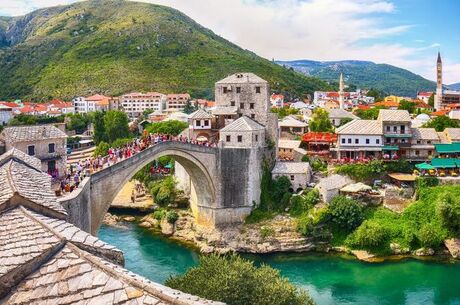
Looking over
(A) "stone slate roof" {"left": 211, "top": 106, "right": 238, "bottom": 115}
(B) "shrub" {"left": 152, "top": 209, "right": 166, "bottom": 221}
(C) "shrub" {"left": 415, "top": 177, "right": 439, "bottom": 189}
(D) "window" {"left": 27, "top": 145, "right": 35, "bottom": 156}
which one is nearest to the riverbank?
(B) "shrub" {"left": 152, "top": 209, "right": 166, "bottom": 221}

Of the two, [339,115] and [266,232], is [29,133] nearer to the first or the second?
[266,232]

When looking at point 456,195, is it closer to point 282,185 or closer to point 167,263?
point 282,185

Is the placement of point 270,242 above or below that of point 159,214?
below

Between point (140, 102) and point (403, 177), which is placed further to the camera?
point (140, 102)

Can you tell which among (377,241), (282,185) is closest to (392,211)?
(377,241)

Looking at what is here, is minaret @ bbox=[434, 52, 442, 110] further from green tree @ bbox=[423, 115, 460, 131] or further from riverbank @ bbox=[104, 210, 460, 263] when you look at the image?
riverbank @ bbox=[104, 210, 460, 263]

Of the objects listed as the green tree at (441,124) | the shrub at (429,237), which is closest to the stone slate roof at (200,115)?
the shrub at (429,237)

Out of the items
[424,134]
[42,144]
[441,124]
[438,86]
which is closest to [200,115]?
[42,144]
